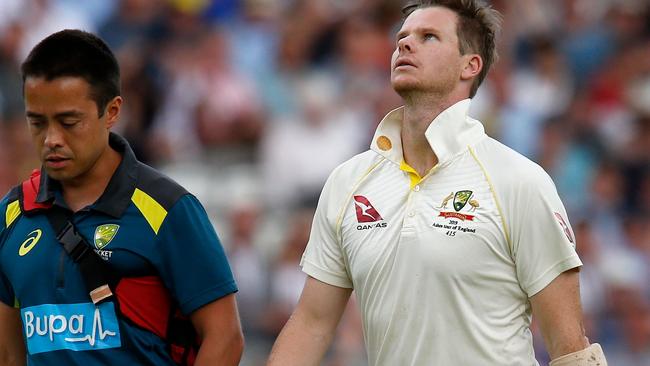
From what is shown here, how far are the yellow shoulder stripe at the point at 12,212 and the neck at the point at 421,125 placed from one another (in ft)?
5.21

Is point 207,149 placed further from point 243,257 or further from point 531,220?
point 531,220

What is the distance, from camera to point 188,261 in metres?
5.41

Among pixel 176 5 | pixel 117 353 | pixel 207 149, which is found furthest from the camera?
pixel 176 5

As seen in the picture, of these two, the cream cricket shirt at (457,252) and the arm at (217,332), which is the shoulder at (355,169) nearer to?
the cream cricket shirt at (457,252)

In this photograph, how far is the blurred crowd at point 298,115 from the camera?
11594mm

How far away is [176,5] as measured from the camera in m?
13.4

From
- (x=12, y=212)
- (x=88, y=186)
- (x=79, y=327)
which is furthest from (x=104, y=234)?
(x=12, y=212)

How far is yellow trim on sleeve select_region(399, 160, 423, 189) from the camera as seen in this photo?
570 cm

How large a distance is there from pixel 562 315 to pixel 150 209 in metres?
1.63

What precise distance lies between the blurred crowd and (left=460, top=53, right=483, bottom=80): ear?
5454mm

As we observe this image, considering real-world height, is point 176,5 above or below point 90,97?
above

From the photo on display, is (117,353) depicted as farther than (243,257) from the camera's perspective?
No

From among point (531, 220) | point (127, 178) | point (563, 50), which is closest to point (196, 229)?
point (127, 178)

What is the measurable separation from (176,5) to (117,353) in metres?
8.40
